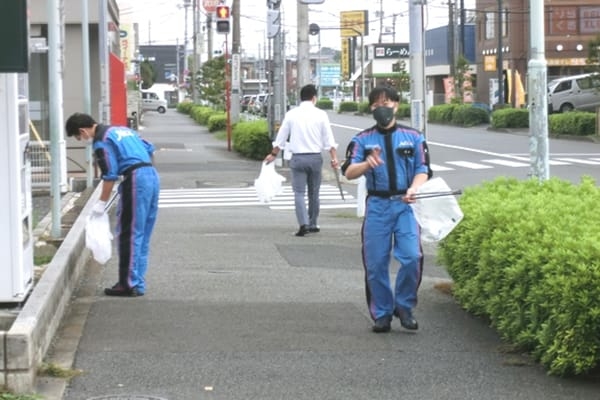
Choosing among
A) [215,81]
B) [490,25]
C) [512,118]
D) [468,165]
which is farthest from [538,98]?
[490,25]

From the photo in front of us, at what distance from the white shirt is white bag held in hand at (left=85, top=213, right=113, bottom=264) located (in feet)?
15.4

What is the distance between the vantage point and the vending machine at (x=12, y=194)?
689cm

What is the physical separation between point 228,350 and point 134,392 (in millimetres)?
1104

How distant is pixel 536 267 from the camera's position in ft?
21.4

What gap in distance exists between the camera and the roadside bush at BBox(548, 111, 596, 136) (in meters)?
38.8

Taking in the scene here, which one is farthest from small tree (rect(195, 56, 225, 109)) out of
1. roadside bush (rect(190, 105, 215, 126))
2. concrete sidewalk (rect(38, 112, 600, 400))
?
concrete sidewalk (rect(38, 112, 600, 400))

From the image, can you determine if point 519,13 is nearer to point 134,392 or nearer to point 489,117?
point 489,117

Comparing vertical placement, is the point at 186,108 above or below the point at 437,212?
above

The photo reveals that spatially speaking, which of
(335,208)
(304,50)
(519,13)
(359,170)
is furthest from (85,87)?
(519,13)

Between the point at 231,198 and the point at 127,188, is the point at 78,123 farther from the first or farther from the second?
the point at 231,198

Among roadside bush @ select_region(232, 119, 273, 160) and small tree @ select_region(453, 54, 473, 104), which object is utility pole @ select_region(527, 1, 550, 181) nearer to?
roadside bush @ select_region(232, 119, 273, 160)

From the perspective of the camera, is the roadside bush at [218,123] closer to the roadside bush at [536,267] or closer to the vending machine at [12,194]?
the roadside bush at [536,267]

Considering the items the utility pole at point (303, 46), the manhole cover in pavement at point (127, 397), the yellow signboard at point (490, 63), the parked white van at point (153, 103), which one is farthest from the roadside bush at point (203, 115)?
the manhole cover in pavement at point (127, 397)

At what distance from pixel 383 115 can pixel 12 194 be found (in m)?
2.52
